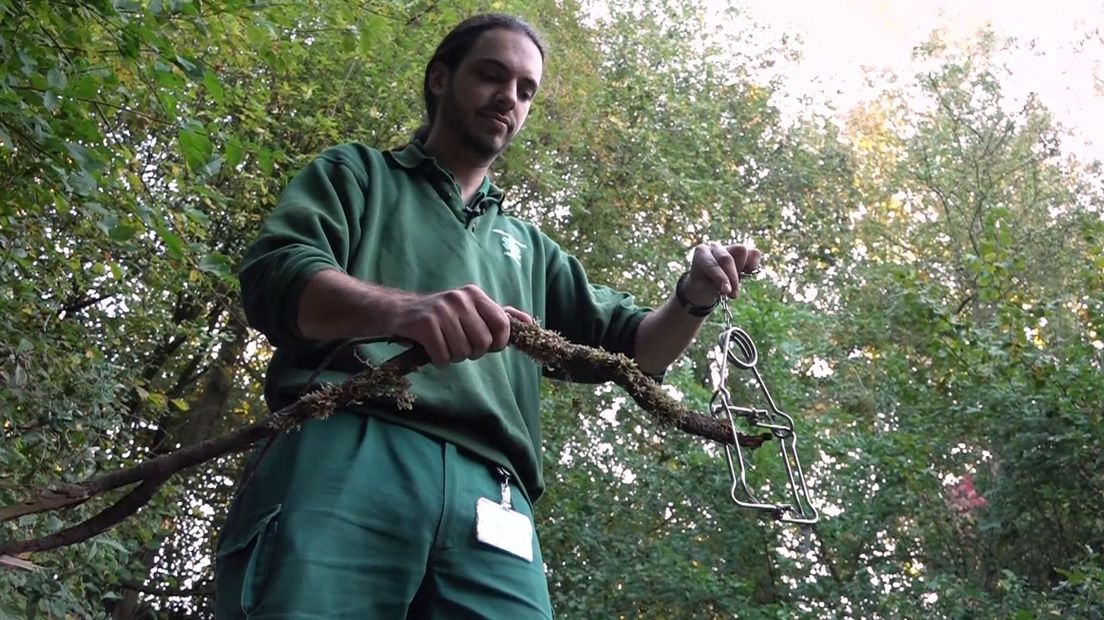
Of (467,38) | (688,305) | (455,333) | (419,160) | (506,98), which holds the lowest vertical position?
(455,333)

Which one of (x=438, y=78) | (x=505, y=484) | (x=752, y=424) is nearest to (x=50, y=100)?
(x=438, y=78)

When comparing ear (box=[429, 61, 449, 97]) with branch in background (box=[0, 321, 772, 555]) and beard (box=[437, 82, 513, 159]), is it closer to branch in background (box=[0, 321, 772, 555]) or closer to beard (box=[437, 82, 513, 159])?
beard (box=[437, 82, 513, 159])

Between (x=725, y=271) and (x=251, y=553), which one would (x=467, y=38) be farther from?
(x=251, y=553)

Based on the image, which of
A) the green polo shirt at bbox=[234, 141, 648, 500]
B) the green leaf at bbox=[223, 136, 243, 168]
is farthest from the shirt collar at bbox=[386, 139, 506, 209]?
the green leaf at bbox=[223, 136, 243, 168]

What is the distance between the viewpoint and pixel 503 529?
1.55 metres

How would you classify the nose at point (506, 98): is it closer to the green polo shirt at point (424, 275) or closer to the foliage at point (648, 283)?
the green polo shirt at point (424, 275)

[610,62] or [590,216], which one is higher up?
[610,62]

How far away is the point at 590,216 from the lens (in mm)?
8422

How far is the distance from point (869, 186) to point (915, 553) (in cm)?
415

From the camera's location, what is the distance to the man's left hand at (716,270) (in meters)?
1.75

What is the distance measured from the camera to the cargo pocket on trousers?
1412 millimetres

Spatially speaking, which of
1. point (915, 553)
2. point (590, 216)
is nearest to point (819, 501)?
point (915, 553)

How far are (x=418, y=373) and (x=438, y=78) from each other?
0.64 metres

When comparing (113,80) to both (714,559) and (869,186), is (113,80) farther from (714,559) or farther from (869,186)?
(869,186)
